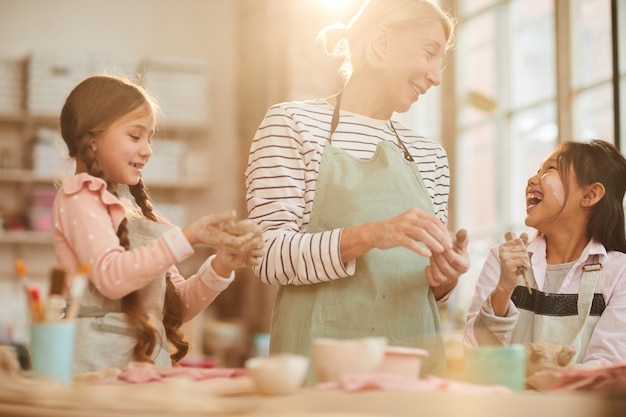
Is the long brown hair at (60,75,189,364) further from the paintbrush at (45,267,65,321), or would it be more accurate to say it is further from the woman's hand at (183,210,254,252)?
the paintbrush at (45,267,65,321)

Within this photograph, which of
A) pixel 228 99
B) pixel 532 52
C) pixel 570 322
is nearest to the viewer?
pixel 570 322

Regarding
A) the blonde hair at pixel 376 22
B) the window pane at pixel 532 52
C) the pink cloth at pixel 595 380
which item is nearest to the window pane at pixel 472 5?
the window pane at pixel 532 52

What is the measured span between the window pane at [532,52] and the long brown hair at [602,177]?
6.93ft

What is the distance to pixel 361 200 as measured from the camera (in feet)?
5.72

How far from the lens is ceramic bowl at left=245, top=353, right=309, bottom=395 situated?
1071 millimetres

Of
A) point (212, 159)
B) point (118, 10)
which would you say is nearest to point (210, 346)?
point (212, 159)

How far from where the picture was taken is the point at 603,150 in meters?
2.08

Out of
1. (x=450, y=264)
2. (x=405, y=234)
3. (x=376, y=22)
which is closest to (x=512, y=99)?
(x=376, y=22)

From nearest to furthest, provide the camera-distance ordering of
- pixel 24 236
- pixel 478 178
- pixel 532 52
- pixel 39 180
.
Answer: pixel 532 52 → pixel 478 178 → pixel 24 236 → pixel 39 180

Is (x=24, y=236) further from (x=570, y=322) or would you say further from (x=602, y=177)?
(x=570, y=322)

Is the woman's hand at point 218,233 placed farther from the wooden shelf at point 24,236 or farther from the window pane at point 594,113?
the wooden shelf at point 24,236

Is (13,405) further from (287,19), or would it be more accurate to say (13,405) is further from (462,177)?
(287,19)

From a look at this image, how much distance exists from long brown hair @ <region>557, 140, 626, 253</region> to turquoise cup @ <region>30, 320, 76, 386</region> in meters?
1.22

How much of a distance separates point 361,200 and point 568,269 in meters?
0.49
